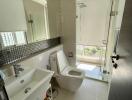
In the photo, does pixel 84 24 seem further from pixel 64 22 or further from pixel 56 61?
pixel 56 61

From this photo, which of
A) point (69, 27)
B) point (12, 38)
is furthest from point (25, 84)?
point (69, 27)

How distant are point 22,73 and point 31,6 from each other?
1.03 meters

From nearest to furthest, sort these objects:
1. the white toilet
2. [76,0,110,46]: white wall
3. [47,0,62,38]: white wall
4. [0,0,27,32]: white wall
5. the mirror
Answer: [0,0,27,32]: white wall → the mirror → the white toilet → [47,0,62,38]: white wall → [76,0,110,46]: white wall

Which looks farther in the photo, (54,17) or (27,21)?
(54,17)

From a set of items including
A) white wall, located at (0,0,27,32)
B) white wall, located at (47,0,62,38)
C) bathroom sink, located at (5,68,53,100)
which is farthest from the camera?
white wall, located at (47,0,62,38)

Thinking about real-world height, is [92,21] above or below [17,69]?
above

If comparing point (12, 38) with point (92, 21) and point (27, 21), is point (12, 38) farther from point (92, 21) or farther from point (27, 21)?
point (92, 21)

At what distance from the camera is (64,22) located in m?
2.11

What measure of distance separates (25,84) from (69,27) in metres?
1.45

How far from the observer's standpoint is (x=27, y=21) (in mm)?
1417

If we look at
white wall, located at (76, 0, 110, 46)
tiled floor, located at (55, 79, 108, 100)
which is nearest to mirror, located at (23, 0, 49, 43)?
white wall, located at (76, 0, 110, 46)

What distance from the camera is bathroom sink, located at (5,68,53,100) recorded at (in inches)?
38.1

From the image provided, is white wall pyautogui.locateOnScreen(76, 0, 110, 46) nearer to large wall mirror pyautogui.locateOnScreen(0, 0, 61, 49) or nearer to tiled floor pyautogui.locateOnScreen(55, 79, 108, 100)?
large wall mirror pyautogui.locateOnScreen(0, 0, 61, 49)

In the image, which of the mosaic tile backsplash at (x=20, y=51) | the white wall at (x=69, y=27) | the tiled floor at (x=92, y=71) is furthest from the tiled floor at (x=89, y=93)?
the mosaic tile backsplash at (x=20, y=51)
